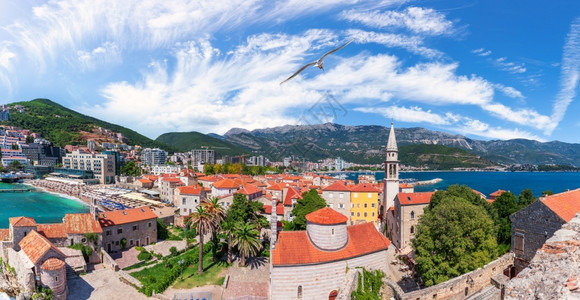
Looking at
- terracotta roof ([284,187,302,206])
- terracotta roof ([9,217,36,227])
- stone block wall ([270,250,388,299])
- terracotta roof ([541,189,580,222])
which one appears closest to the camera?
terracotta roof ([541,189,580,222])

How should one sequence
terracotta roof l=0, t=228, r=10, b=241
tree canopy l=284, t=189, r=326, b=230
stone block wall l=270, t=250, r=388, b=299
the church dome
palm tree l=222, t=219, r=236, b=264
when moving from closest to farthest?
stone block wall l=270, t=250, r=388, b=299
the church dome
terracotta roof l=0, t=228, r=10, b=241
palm tree l=222, t=219, r=236, b=264
tree canopy l=284, t=189, r=326, b=230

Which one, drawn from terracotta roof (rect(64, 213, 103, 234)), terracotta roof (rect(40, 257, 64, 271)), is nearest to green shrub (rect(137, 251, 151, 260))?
terracotta roof (rect(64, 213, 103, 234))

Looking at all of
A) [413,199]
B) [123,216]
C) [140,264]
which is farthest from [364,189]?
[123,216]

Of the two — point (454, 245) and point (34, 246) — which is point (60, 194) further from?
point (454, 245)

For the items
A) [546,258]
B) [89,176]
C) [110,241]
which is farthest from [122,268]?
[89,176]

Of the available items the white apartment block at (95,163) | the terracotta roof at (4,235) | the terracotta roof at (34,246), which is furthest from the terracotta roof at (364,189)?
the white apartment block at (95,163)

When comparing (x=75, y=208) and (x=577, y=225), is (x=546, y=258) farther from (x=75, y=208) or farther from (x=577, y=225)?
(x=75, y=208)

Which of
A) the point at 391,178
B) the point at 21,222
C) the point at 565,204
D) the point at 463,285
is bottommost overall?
the point at 463,285

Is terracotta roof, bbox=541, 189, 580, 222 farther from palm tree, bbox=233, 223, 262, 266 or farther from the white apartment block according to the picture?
the white apartment block

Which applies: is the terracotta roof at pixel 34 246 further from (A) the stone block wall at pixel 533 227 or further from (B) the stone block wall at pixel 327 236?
(A) the stone block wall at pixel 533 227
